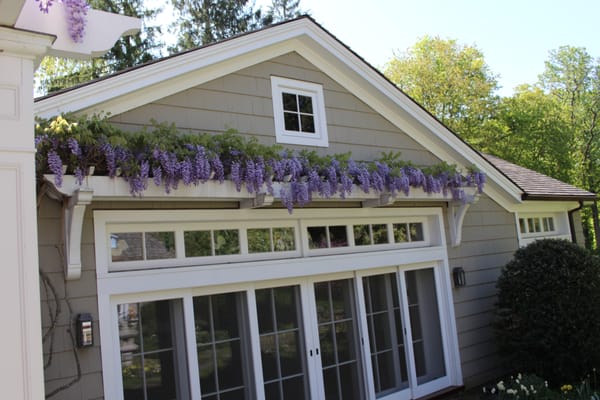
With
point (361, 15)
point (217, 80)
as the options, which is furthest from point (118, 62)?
point (217, 80)

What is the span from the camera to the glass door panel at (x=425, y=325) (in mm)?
7270

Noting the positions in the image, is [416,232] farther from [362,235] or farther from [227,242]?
[227,242]

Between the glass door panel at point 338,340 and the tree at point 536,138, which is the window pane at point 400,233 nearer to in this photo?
the glass door panel at point 338,340

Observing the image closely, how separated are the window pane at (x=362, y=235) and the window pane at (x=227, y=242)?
1.74 m

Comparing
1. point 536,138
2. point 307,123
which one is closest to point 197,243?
point 307,123

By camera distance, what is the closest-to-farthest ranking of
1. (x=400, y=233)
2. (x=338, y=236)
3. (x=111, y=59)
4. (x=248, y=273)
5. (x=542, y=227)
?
(x=248, y=273)
(x=338, y=236)
(x=400, y=233)
(x=542, y=227)
(x=111, y=59)

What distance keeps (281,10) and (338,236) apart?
17.4 meters

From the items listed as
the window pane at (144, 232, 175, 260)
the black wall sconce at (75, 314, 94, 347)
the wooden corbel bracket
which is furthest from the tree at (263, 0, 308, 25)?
the black wall sconce at (75, 314, 94, 347)

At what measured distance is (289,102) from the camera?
643 centimetres

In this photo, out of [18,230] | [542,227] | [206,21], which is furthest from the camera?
[206,21]

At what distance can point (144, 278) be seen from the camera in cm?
488

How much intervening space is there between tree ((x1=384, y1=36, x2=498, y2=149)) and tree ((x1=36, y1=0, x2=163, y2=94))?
12573 millimetres

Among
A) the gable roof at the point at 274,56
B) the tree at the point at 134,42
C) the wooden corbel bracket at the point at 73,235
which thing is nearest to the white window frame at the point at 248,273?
the wooden corbel bracket at the point at 73,235

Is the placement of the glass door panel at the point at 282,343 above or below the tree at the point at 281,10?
below
